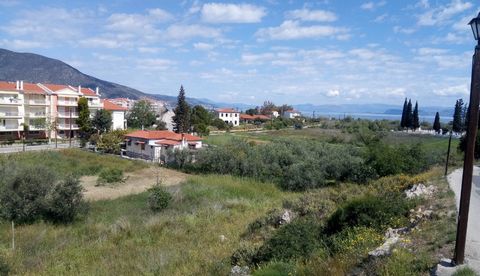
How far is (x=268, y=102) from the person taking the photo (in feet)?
529

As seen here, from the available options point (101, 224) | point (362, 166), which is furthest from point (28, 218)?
point (362, 166)

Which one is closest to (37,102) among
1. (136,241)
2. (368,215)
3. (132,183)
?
(132,183)

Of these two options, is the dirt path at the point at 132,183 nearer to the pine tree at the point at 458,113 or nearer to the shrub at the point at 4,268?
the shrub at the point at 4,268

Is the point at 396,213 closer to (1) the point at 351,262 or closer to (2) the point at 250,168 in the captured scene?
(1) the point at 351,262

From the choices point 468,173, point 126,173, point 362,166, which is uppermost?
point 468,173

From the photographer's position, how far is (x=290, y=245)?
9.54 m

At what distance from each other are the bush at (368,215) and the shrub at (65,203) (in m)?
15.1

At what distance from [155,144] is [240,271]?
41698 millimetres

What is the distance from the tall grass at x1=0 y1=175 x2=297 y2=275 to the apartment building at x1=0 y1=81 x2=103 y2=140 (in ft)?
135

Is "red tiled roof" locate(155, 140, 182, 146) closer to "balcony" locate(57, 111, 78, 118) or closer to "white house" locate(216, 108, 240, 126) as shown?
"balcony" locate(57, 111, 78, 118)

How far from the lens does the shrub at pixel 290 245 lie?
9.31m

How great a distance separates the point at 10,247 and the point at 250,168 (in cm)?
2551

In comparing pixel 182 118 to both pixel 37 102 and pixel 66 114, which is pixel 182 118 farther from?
pixel 37 102

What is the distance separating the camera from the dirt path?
1177 inches
